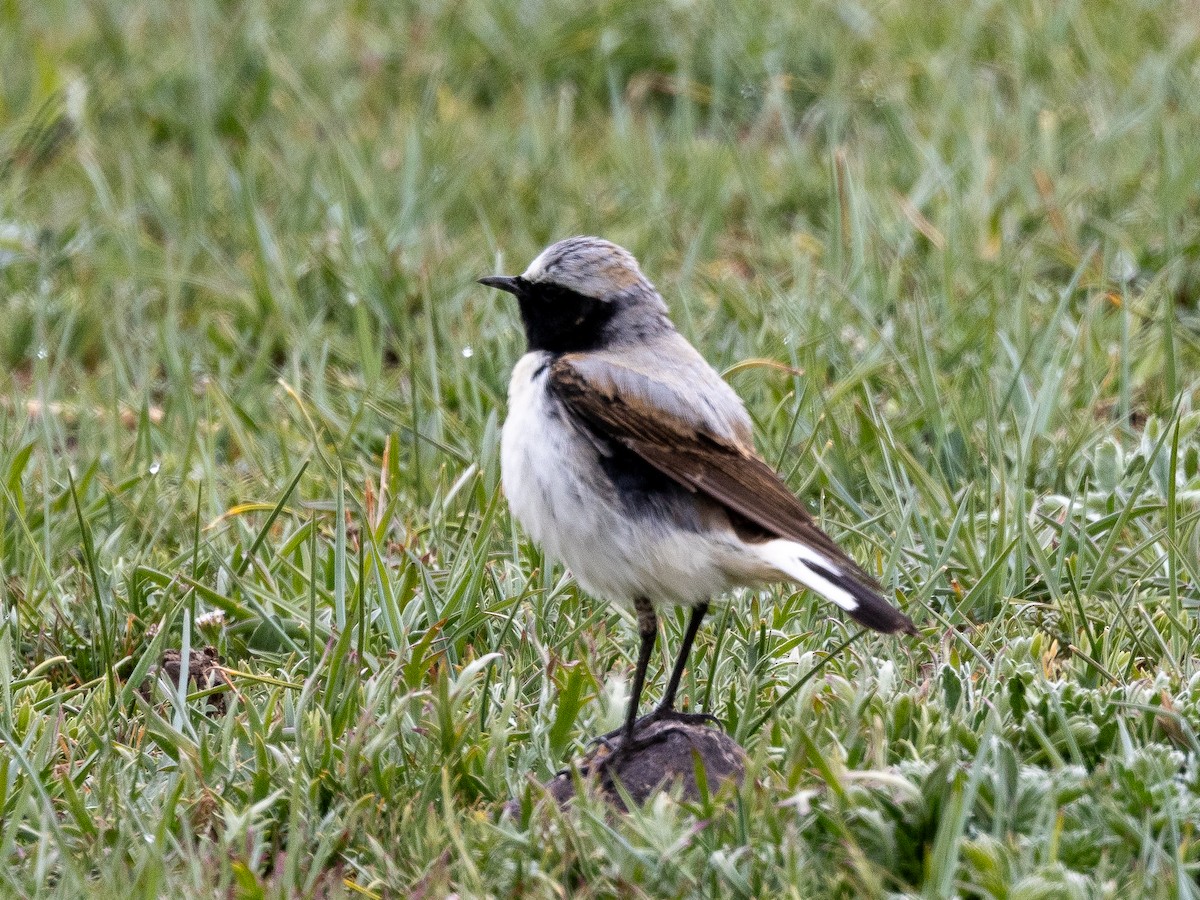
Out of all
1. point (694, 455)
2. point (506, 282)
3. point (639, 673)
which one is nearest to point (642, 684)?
point (639, 673)

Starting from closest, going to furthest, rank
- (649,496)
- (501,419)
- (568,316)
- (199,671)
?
(649,496) < (199,671) < (568,316) < (501,419)

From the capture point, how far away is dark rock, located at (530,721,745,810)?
383 cm

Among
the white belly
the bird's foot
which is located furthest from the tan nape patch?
the bird's foot

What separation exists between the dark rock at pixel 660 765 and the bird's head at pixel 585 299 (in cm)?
127

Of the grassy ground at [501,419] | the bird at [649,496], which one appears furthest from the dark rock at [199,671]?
the bird at [649,496]

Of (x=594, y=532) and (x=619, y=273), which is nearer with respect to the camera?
(x=594, y=532)

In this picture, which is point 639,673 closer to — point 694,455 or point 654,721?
point 654,721

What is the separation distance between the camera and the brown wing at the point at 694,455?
13.8 ft

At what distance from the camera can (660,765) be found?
388 centimetres

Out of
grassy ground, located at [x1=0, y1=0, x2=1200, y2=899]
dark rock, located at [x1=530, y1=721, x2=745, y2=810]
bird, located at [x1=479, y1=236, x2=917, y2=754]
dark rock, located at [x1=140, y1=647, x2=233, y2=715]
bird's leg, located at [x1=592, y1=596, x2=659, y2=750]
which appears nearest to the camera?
grassy ground, located at [x1=0, y1=0, x2=1200, y2=899]

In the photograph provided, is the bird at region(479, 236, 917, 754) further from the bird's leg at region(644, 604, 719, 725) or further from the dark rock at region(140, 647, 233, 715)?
the dark rock at region(140, 647, 233, 715)

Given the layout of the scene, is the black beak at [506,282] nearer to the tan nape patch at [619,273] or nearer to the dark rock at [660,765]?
the tan nape patch at [619,273]

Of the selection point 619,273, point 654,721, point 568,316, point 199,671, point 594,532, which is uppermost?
point 619,273

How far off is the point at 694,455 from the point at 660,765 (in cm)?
87
